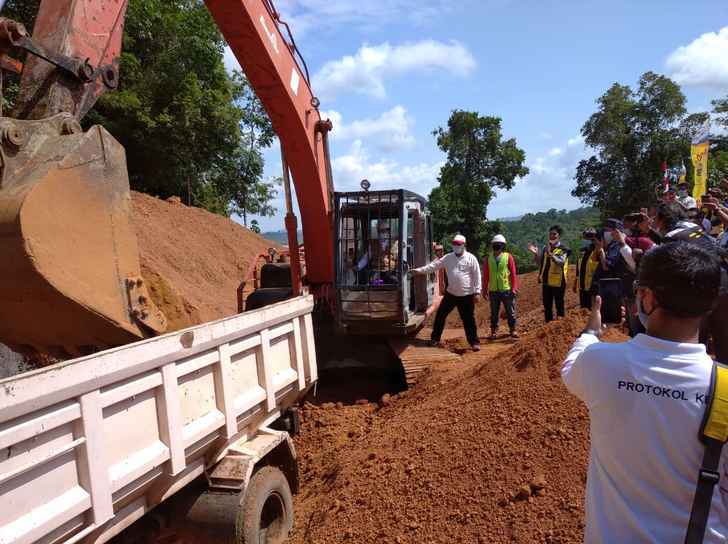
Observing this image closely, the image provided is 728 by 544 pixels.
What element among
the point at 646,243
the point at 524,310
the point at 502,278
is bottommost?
the point at 524,310

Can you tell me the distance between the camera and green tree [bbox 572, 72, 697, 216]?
76.5 feet

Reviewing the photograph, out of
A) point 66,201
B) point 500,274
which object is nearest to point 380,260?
point 500,274

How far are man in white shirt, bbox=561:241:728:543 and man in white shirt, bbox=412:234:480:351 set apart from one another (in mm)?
6083

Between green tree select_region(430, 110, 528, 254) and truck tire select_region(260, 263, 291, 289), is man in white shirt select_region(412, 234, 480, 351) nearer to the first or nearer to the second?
truck tire select_region(260, 263, 291, 289)

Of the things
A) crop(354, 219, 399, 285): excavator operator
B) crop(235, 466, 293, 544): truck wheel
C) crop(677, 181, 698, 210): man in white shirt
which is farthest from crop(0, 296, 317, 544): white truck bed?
crop(677, 181, 698, 210): man in white shirt

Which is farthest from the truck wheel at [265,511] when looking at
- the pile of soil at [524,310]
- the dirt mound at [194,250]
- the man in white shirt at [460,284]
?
the dirt mound at [194,250]

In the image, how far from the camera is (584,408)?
12.9 ft

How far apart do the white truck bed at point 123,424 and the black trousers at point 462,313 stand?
4695 millimetres

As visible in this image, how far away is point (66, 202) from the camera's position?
2.67 m

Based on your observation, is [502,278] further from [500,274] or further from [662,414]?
[662,414]

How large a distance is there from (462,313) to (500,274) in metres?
1.21

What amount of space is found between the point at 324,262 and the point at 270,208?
1935 centimetres

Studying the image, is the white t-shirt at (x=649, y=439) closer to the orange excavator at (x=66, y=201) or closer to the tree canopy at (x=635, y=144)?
the orange excavator at (x=66, y=201)

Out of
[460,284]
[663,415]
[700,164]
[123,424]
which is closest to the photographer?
[663,415]
